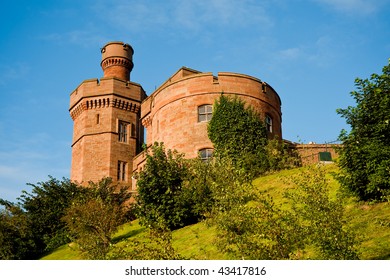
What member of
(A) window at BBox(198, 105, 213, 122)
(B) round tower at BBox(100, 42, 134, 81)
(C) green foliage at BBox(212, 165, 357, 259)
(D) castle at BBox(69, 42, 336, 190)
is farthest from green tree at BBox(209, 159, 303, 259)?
(B) round tower at BBox(100, 42, 134, 81)

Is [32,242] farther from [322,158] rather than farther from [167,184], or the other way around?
[322,158]

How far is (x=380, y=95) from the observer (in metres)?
17.9

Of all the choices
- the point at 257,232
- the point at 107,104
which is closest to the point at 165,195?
the point at 257,232

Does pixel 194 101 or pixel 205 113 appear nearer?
pixel 205 113

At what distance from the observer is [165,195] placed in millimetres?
24641

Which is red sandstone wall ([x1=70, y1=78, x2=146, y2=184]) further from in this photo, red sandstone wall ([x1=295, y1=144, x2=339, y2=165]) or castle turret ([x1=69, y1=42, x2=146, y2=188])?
red sandstone wall ([x1=295, y1=144, x2=339, y2=165])

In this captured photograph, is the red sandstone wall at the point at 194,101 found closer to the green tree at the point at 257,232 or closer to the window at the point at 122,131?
the window at the point at 122,131

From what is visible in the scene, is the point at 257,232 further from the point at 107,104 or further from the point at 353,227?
the point at 107,104

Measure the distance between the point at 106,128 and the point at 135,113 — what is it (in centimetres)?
277

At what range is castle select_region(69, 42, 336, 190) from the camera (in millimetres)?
31312

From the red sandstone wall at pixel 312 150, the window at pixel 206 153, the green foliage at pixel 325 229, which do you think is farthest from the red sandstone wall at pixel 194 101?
the green foliage at pixel 325 229

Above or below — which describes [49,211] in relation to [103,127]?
below
